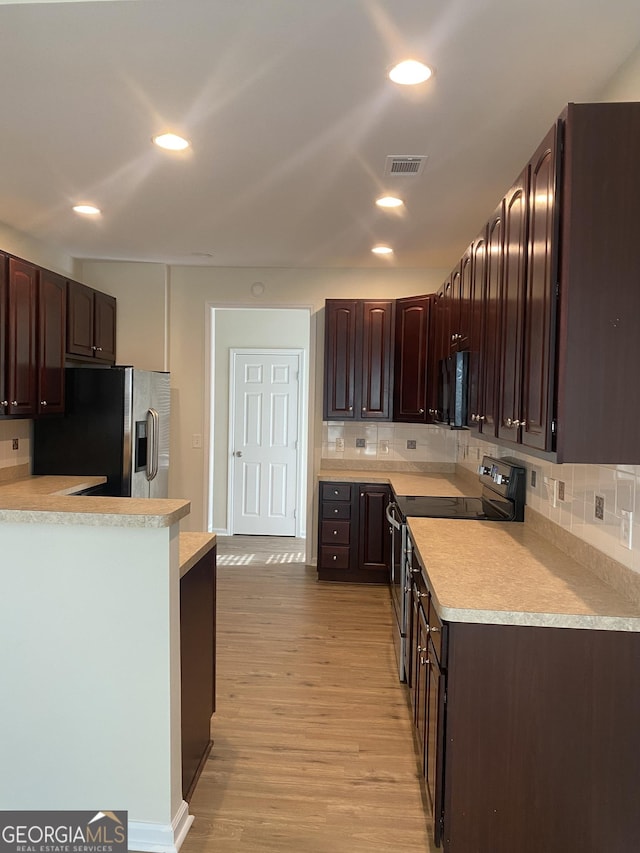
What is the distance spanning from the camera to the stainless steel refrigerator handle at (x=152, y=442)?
4.68 meters

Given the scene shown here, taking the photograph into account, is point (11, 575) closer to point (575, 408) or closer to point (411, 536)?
point (411, 536)

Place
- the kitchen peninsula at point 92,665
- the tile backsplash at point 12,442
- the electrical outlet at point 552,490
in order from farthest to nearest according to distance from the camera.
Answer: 1. the tile backsplash at point 12,442
2. the electrical outlet at point 552,490
3. the kitchen peninsula at point 92,665

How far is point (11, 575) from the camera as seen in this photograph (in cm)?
204

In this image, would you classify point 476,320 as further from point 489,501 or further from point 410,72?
point 410,72

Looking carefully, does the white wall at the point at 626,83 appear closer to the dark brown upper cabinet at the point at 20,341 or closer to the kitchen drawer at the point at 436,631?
the kitchen drawer at the point at 436,631

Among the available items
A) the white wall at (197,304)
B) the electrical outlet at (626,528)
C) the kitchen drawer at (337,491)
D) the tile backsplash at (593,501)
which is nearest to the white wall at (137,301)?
the white wall at (197,304)

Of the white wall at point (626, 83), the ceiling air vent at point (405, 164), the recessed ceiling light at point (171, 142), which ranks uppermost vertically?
the ceiling air vent at point (405, 164)

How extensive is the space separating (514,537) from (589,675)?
1055 millimetres

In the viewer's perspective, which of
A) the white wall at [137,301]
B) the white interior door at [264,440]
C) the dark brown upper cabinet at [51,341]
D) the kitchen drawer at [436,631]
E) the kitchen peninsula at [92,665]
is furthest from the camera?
the white interior door at [264,440]

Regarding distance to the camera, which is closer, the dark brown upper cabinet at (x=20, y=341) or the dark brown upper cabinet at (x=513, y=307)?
the dark brown upper cabinet at (x=513, y=307)

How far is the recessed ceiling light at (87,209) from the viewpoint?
3.74m

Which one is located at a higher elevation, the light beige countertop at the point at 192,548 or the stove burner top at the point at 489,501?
the stove burner top at the point at 489,501

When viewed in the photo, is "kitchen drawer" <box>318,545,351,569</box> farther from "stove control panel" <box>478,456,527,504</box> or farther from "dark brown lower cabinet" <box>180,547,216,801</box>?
"dark brown lower cabinet" <box>180,547,216,801</box>

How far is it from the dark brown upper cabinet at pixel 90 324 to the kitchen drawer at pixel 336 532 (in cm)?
234
